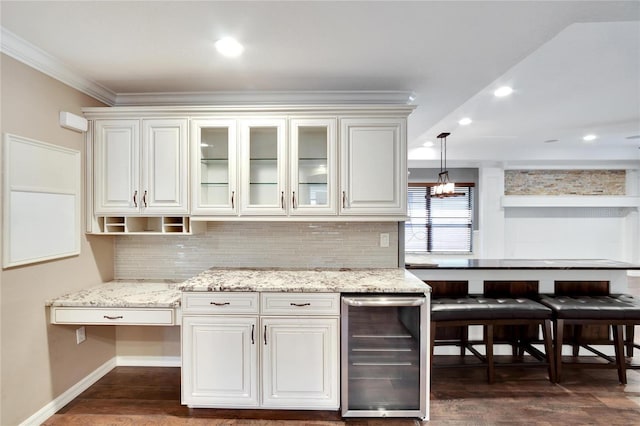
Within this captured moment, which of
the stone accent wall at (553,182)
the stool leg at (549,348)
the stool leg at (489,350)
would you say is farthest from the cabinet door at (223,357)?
the stone accent wall at (553,182)

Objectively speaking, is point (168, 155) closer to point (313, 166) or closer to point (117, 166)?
point (117, 166)

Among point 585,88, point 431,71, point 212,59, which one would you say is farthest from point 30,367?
point 585,88

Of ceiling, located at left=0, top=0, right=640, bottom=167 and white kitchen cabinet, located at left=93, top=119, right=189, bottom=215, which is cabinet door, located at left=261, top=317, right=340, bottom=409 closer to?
white kitchen cabinet, located at left=93, top=119, right=189, bottom=215

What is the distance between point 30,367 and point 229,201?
5.57 feet

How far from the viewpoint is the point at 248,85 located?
2795mm

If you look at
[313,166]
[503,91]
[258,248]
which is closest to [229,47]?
[313,166]

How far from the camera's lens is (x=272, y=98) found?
2.97 metres

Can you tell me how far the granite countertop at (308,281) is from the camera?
2.34 metres

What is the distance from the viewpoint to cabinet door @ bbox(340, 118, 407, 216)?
2699 millimetres

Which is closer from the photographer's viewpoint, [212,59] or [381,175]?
[212,59]

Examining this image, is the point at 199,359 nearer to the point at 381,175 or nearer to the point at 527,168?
the point at 381,175

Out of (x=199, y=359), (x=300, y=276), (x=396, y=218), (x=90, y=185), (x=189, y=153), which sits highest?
(x=189, y=153)

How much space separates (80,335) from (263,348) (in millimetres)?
1536

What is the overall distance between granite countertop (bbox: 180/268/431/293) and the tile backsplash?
131 millimetres
